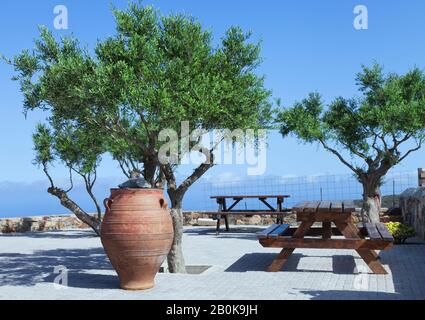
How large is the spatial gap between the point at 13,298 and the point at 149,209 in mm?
2083

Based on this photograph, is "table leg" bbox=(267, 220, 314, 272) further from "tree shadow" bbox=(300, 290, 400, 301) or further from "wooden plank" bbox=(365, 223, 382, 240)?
"tree shadow" bbox=(300, 290, 400, 301)

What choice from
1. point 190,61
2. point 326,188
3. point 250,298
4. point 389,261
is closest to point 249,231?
point 326,188

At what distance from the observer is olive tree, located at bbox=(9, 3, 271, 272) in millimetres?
7965

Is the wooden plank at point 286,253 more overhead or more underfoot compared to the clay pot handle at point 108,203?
more underfoot

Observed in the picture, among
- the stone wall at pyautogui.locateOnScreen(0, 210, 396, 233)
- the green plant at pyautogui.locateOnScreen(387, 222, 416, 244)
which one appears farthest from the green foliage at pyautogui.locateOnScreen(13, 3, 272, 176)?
the stone wall at pyautogui.locateOnScreen(0, 210, 396, 233)

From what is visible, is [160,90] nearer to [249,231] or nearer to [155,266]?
[155,266]

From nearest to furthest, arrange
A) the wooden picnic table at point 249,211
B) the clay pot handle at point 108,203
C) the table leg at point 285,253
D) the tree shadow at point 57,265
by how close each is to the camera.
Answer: the clay pot handle at point 108,203, the tree shadow at point 57,265, the table leg at point 285,253, the wooden picnic table at point 249,211

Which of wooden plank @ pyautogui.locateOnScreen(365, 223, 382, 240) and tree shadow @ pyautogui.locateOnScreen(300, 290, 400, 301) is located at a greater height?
wooden plank @ pyautogui.locateOnScreen(365, 223, 382, 240)

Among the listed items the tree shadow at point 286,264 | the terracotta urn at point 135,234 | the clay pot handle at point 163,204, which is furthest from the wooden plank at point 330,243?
the terracotta urn at point 135,234

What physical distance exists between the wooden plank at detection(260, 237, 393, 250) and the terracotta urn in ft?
7.51

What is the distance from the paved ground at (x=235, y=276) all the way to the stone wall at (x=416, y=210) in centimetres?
76

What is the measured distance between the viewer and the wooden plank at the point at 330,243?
8.48 m

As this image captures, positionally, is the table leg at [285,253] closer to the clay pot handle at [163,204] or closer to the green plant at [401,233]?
the clay pot handle at [163,204]

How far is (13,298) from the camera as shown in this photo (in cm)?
691
